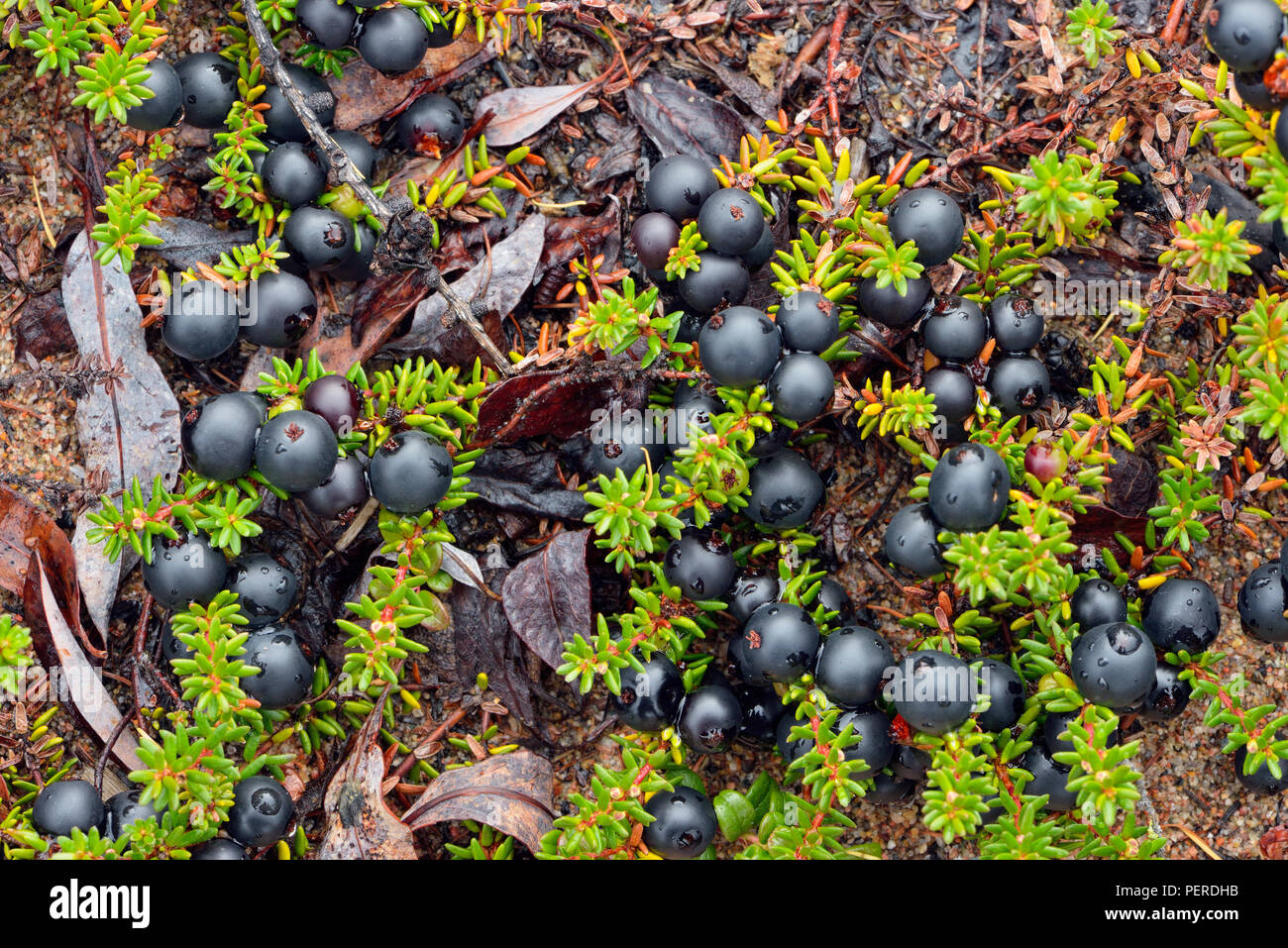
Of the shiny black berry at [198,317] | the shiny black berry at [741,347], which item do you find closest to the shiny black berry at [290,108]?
the shiny black berry at [198,317]

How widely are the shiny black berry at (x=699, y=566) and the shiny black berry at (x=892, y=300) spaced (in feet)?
4.02

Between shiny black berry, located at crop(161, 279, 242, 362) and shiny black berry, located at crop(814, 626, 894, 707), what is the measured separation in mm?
3076

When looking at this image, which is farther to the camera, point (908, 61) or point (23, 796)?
point (908, 61)

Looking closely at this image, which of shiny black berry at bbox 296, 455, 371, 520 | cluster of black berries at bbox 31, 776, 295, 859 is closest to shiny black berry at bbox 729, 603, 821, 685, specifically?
shiny black berry at bbox 296, 455, 371, 520

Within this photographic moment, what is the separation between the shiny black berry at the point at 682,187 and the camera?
4.60 meters

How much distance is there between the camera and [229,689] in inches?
168


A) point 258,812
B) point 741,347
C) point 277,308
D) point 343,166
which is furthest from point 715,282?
point 258,812

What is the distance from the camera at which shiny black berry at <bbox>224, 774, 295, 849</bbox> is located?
4508 mm

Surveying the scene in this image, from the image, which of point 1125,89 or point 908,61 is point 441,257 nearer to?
point 908,61

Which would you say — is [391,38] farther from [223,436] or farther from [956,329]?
[956,329]

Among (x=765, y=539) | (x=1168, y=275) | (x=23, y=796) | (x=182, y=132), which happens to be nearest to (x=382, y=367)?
(x=182, y=132)

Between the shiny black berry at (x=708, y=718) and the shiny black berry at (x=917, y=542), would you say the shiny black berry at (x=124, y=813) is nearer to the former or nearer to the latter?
the shiny black berry at (x=708, y=718)

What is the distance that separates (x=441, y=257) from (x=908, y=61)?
2518mm

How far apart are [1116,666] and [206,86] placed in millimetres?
4732
